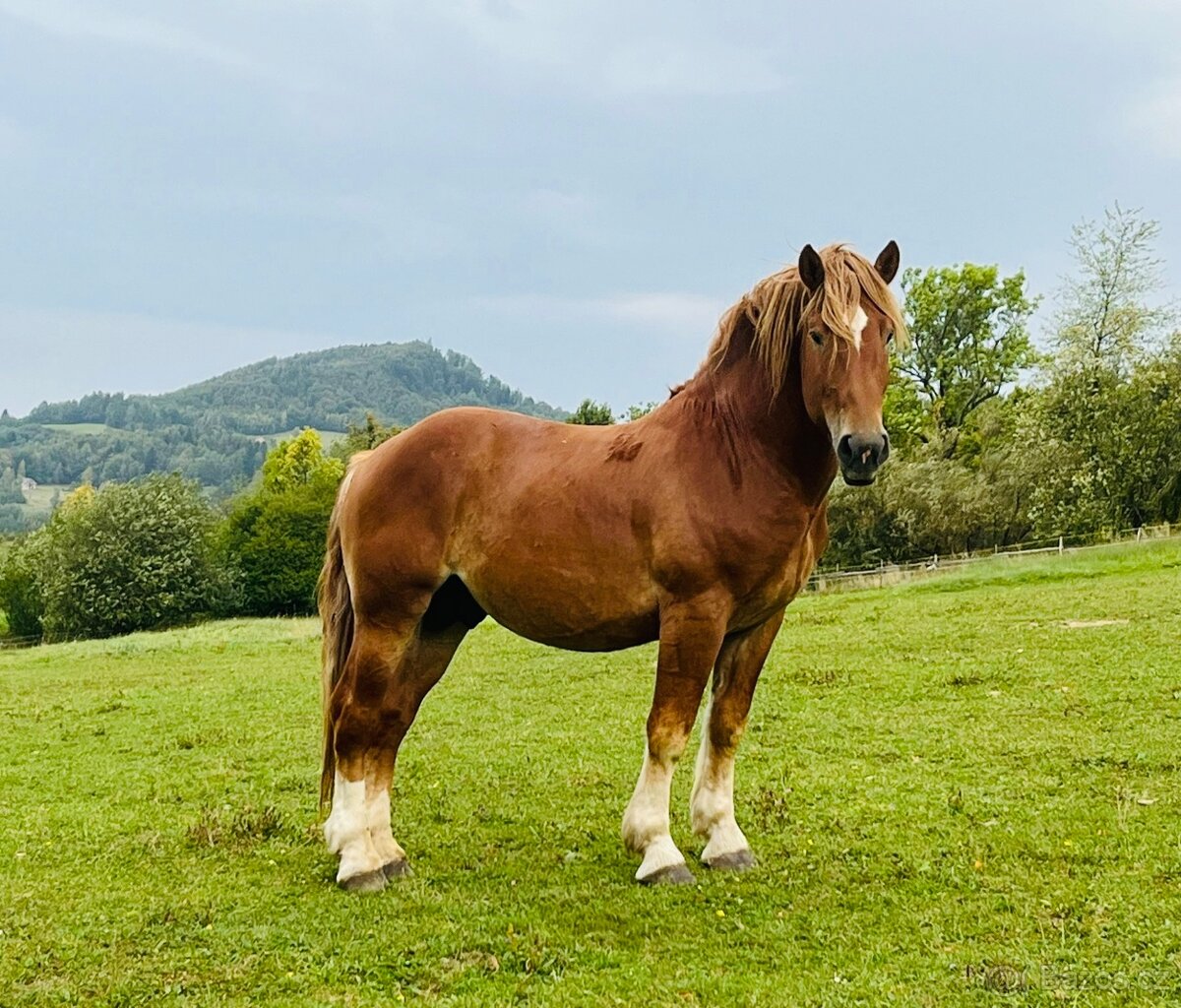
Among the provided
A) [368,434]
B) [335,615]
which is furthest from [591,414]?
[335,615]

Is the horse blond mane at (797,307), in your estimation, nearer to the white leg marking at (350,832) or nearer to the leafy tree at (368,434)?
the white leg marking at (350,832)

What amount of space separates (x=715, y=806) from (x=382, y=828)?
1.82 m

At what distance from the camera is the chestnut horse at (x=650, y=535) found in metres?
4.42

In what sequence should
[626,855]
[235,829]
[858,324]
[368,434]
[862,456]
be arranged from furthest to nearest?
[368,434] < [235,829] < [626,855] < [858,324] < [862,456]

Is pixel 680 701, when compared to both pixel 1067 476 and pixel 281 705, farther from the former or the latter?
pixel 1067 476

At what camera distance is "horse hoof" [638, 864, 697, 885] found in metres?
4.56

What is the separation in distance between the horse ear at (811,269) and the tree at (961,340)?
37087 mm

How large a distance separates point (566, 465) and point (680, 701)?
53.6 inches

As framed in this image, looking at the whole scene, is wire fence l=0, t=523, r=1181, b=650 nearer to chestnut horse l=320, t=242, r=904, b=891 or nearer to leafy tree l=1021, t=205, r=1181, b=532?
leafy tree l=1021, t=205, r=1181, b=532

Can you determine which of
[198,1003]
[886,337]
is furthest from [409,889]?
[886,337]

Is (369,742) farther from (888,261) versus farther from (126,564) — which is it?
(126,564)

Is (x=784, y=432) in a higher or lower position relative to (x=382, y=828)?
higher

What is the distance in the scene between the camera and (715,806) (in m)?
5.00

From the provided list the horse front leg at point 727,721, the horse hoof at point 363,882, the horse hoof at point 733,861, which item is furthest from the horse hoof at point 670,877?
the horse hoof at point 363,882
